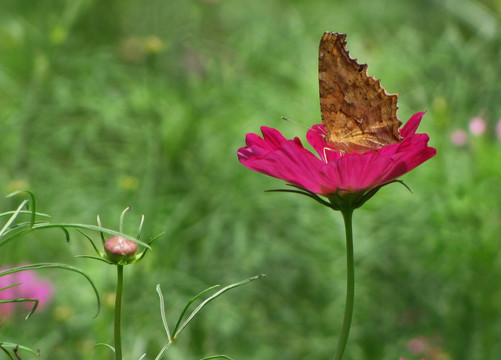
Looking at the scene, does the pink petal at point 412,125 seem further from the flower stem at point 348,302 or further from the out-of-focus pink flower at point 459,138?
the out-of-focus pink flower at point 459,138

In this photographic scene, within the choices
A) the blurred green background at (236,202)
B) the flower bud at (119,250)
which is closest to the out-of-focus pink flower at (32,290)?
the blurred green background at (236,202)

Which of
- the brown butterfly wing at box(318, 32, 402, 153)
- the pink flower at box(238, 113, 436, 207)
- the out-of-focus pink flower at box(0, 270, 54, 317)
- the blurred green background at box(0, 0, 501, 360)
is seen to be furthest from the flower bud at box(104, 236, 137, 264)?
the out-of-focus pink flower at box(0, 270, 54, 317)

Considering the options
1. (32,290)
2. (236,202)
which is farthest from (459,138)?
(32,290)

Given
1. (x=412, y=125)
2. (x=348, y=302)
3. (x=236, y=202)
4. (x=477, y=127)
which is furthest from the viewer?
(x=236, y=202)

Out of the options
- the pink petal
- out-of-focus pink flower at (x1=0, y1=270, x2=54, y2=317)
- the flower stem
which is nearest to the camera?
the flower stem

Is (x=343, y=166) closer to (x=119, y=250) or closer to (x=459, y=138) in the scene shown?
(x=119, y=250)

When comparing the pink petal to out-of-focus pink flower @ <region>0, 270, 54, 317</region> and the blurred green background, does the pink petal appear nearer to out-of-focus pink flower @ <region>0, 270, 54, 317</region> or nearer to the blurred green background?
the blurred green background

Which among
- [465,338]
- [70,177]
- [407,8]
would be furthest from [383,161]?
[407,8]
